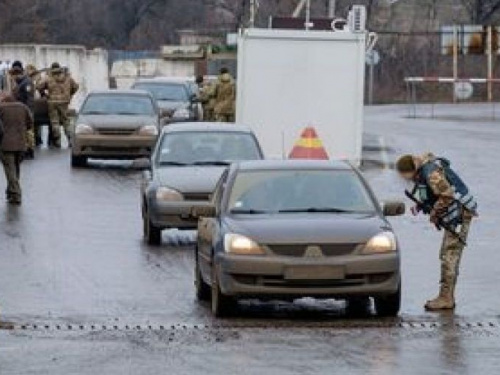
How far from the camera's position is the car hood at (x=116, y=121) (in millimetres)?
32781

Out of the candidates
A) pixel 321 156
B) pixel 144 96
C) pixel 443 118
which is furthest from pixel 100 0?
pixel 321 156

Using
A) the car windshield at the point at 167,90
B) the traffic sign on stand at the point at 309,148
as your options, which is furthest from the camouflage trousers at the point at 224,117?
the traffic sign on stand at the point at 309,148

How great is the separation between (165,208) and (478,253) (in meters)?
3.73

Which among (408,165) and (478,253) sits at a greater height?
(408,165)

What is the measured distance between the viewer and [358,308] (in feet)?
51.1

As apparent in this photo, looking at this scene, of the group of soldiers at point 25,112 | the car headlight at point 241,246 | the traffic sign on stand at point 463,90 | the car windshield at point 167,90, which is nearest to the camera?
the car headlight at point 241,246

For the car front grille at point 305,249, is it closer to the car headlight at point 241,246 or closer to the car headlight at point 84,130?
the car headlight at point 241,246

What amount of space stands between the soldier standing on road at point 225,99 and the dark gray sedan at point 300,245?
67.2 ft

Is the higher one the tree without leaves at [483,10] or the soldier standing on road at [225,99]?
the tree without leaves at [483,10]

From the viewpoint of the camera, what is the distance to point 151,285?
17.3 metres

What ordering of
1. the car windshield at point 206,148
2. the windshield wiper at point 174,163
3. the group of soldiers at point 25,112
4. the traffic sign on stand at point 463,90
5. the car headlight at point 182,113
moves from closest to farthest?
the windshield wiper at point 174,163 → the car windshield at point 206,148 → the group of soldiers at point 25,112 → the car headlight at point 182,113 → the traffic sign on stand at point 463,90

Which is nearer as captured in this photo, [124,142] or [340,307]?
[340,307]

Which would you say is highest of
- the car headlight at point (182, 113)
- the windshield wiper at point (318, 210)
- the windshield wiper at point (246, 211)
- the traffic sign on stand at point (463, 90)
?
the windshield wiper at point (318, 210)

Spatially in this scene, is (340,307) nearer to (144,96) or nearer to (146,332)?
(146,332)
